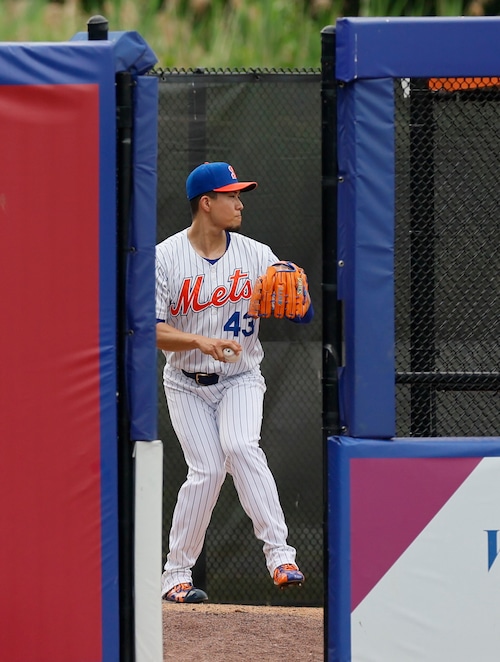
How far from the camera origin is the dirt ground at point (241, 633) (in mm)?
4387

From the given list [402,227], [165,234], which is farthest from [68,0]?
[402,227]

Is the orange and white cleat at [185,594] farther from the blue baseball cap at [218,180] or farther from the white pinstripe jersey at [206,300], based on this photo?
the blue baseball cap at [218,180]

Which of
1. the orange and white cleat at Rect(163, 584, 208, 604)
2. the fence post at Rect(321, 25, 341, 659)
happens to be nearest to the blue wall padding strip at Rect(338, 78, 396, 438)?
the fence post at Rect(321, 25, 341, 659)

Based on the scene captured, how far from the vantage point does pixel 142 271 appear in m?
3.45

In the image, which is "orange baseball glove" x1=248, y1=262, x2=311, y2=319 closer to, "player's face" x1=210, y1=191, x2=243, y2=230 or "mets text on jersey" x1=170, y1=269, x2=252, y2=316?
"mets text on jersey" x1=170, y1=269, x2=252, y2=316

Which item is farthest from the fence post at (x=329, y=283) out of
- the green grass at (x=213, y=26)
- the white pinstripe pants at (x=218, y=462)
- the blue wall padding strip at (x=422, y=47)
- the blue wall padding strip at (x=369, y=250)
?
the green grass at (x=213, y=26)

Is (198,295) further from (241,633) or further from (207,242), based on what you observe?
(241,633)

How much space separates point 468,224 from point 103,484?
1.54 m

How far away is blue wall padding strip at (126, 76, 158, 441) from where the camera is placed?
341cm

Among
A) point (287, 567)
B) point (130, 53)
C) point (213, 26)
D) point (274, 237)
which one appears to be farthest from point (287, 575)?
point (213, 26)

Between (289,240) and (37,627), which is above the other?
(289,240)

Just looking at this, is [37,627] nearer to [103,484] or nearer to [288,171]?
[103,484]

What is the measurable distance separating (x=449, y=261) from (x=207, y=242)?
3.84ft

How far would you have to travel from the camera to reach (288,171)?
5750mm
